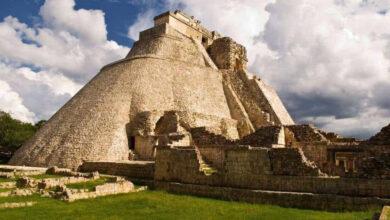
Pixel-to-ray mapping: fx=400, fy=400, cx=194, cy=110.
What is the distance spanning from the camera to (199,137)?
972 inches

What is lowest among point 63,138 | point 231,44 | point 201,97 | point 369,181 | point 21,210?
point 21,210

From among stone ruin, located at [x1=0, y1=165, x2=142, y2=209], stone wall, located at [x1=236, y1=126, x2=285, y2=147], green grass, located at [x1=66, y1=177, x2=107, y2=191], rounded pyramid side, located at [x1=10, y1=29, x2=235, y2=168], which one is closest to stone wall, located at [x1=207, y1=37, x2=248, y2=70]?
rounded pyramid side, located at [x1=10, y1=29, x2=235, y2=168]

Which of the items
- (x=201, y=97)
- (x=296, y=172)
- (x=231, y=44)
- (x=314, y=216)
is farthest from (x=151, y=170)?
(x=231, y=44)

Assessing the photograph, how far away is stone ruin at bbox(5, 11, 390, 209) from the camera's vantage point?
14.0m

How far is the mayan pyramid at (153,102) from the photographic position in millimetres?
26438

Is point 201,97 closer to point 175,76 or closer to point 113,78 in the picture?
point 175,76

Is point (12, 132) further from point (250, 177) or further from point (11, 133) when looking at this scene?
point (250, 177)

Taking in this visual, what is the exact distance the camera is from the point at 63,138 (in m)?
27.1

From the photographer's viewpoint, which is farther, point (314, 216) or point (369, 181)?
point (369, 181)

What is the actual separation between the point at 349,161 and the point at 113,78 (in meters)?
19.8

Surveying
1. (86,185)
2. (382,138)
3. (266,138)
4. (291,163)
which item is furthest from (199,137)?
(291,163)

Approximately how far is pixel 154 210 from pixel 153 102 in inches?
714

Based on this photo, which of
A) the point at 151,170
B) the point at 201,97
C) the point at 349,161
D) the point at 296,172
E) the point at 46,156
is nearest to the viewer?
the point at 296,172

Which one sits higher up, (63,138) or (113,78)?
(113,78)
